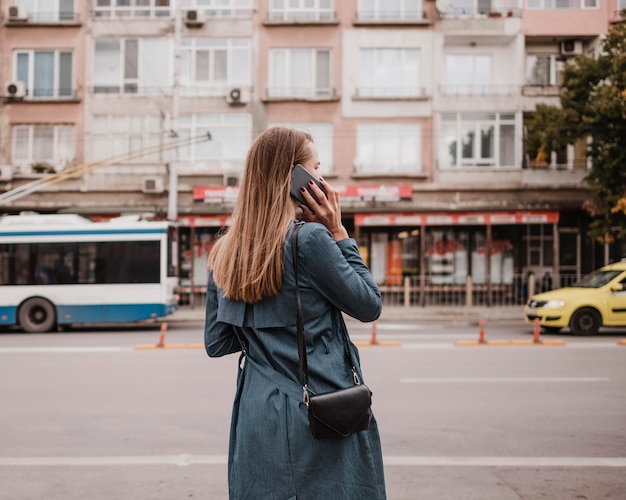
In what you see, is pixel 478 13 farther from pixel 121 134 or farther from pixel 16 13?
pixel 16 13

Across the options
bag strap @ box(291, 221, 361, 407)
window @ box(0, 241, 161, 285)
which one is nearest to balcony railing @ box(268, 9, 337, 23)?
window @ box(0, 241, 161, 285)

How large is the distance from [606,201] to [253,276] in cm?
2138

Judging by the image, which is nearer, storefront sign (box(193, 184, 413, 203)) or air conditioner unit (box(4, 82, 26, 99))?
storefront sign (box(193, 184, 413, 203))

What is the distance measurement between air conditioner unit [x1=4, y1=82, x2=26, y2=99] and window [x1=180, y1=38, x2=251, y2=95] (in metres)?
5.79

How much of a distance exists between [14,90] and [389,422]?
23081 mm

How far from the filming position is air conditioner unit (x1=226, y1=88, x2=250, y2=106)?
25734 mm

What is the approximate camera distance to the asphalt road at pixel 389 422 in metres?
5.21

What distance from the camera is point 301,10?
2639 cm

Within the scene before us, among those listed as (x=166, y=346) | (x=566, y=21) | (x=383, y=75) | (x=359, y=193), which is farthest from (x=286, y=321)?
(x=566, y=21)

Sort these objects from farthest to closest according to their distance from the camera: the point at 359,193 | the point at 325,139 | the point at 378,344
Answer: the point at 325,139 < the point at 359,193 < the point at 378,344

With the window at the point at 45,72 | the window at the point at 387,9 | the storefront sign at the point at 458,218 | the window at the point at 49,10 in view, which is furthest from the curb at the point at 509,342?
the window at the point at 49,10

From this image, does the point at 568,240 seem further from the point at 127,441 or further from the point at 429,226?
the point at 127,441

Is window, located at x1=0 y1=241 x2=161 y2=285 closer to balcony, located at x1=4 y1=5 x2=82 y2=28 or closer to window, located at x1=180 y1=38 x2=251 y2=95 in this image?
window, located at x1=180 y1=38 x2=251 y2=95

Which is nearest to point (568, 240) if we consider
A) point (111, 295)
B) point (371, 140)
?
point (371, 140)
